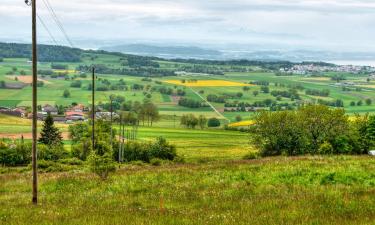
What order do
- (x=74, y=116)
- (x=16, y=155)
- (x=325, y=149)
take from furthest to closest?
(x=74, y=116) < (x=16, y=155) < (x=325, y=149)

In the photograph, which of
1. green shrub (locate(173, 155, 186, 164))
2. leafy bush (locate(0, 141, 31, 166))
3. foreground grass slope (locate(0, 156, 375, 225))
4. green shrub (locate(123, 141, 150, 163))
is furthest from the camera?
green shrub (locate(123, 141, 150, 163))

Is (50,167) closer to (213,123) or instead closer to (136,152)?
(136,152)

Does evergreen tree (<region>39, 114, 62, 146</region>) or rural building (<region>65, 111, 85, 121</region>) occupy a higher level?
evergreen tree (<region>39, 114, 62, 146</region>)

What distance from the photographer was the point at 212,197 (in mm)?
19188

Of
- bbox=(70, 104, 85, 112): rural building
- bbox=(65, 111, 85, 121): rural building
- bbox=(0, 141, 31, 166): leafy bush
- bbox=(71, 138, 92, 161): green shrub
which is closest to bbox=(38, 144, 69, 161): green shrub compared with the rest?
bbox=(71, 138, 92, 161): green shrub

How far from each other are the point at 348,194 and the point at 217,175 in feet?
32.5

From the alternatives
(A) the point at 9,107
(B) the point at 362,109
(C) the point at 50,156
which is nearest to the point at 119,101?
(A) the point at 9,107

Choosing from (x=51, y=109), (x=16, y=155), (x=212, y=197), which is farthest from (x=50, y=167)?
(x=51, y=109)

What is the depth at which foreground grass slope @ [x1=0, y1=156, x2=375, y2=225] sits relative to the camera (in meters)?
13.8

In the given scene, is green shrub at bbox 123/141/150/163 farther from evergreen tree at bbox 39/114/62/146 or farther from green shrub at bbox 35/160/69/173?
green shrub at bbox 35/160/69/173

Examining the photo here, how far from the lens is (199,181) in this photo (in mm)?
24656

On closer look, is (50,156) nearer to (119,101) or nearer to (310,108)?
(310,108)

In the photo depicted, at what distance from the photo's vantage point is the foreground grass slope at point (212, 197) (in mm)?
13750

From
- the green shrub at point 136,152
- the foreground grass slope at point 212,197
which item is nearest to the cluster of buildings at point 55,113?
the green shrub at point 136,152
